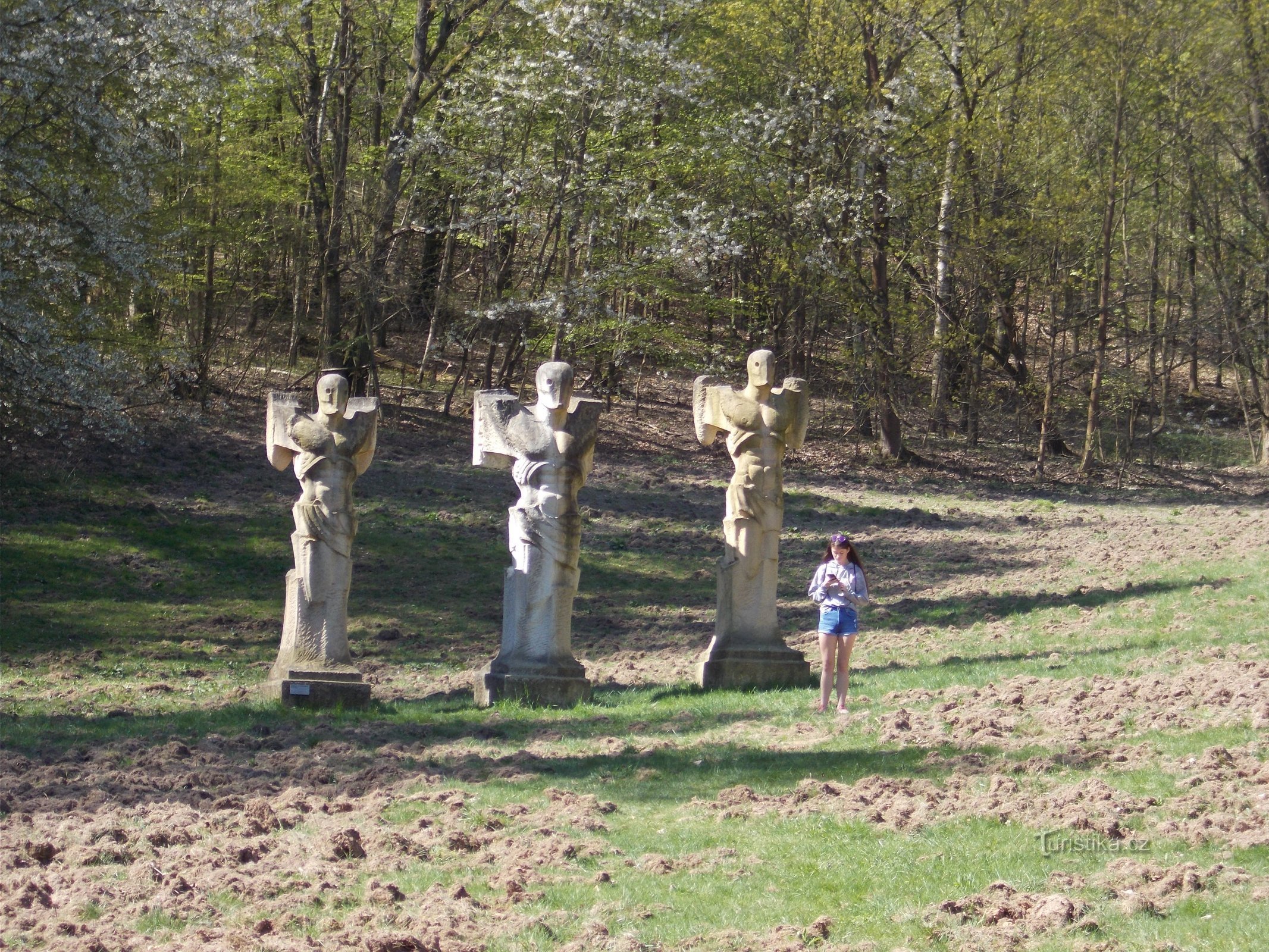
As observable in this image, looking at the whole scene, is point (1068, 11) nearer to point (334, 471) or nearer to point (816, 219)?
point (816, 219)

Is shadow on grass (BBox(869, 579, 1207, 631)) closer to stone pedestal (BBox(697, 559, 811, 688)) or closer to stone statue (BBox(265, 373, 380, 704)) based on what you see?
stone pedestal (BBox(697, 559, 811, 688))

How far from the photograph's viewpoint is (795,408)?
1270 cm

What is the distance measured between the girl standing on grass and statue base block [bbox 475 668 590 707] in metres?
2.26

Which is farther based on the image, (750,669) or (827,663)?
(750,669)

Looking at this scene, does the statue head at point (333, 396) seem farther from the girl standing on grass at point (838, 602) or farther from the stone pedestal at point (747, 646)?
the girl standing on grass at point (838, 602)

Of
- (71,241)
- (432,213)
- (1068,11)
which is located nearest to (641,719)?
(71,241)

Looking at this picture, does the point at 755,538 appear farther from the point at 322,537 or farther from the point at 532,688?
the point at 322,537

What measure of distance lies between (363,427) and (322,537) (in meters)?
1.04

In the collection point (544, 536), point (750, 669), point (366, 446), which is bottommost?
point (750, 669)

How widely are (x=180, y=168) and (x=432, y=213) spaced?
7243 mm

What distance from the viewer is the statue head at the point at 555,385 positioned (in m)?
Result: 11.9

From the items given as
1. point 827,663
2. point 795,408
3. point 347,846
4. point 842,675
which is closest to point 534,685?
point 827,663

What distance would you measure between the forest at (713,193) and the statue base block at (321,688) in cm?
1046

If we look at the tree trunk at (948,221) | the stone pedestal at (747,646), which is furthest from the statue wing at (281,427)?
the tree trunk at (948,221)
